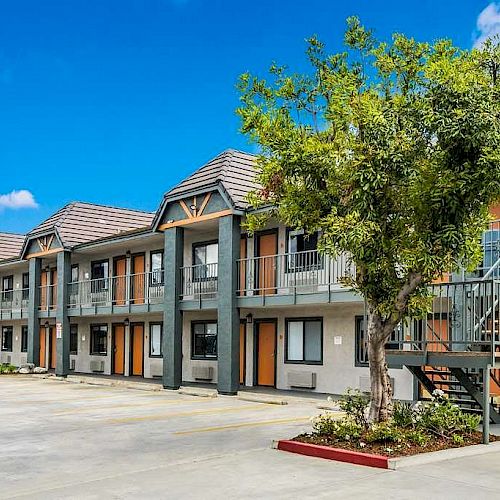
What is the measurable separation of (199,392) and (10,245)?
2737 centimetres

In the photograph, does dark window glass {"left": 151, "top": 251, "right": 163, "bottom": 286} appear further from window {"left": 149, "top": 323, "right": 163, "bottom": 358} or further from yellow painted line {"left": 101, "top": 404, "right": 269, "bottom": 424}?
yellow painted line {"left": 101, "top": 404, "right": 269, "bottom": 424}

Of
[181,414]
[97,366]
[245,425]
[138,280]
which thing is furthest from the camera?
[97,366]

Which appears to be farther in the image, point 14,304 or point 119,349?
point 14,304

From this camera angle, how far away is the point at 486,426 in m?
12.3

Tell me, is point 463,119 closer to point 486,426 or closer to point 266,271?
point 486,426

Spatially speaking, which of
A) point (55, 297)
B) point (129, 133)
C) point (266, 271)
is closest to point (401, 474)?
point (266, 271)

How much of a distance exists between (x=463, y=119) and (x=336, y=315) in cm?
1220

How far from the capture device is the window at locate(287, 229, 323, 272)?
22109 mm

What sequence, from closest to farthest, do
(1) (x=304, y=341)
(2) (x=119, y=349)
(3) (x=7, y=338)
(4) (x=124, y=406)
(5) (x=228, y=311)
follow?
(4) (x=124, y=406)
(5) (x=228, y=311)
(1) (x=304, y=341)
(2) (x=119, y=349)
(3) (x=7, y=338)

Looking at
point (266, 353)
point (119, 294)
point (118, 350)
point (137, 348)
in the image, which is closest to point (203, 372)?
point (266, 353)

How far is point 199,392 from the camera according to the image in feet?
77.4

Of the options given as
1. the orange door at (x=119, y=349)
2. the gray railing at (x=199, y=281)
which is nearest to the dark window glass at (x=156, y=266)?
the gray railing at (x=199, y=281)

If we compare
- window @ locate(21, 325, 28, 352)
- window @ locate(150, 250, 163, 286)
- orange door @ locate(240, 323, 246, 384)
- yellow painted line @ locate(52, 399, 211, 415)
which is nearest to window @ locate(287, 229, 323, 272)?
orange door @ locate(240, 323, 246, 384)

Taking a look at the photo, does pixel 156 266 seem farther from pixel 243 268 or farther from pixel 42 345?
pixel 42 345
